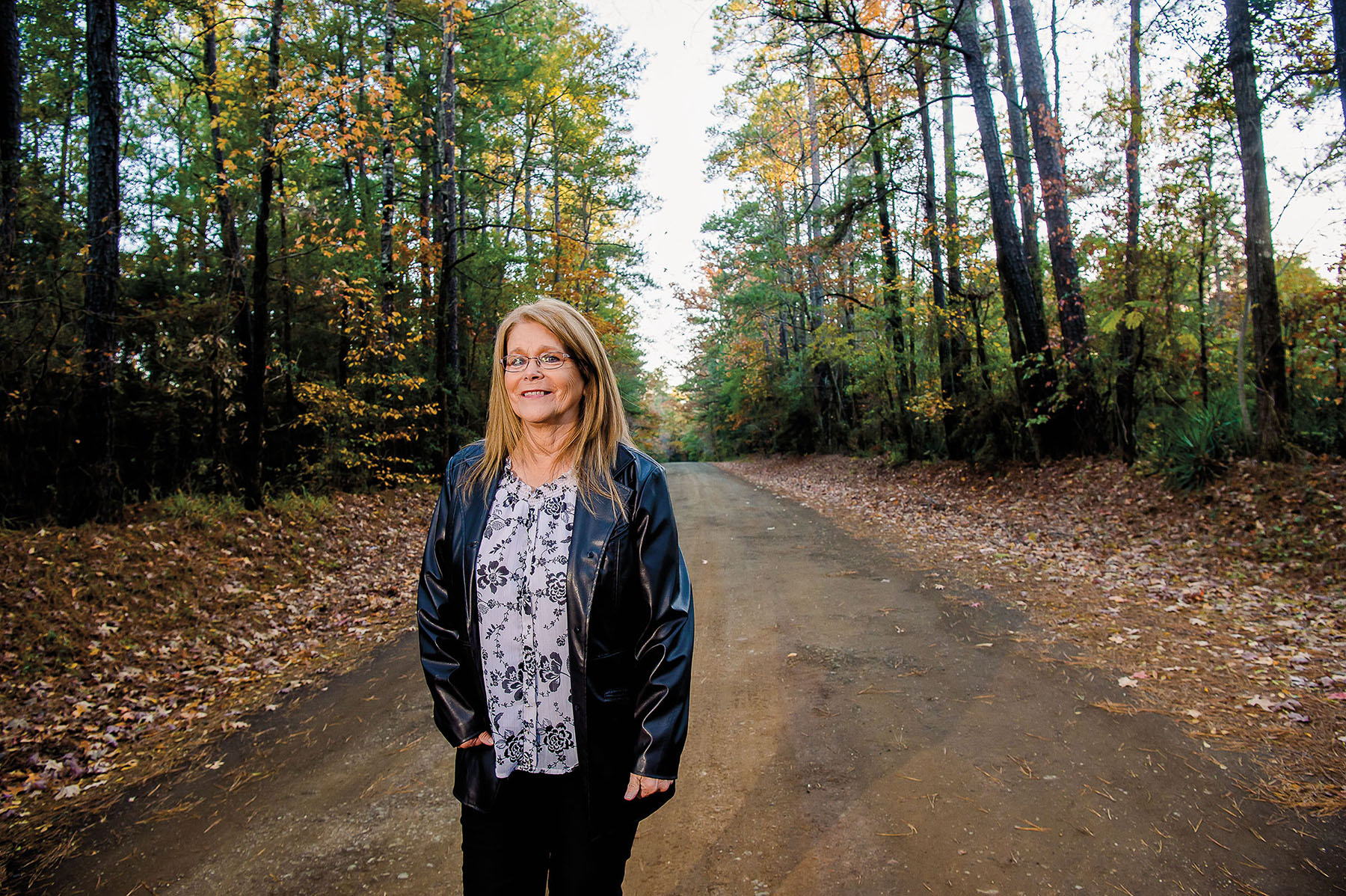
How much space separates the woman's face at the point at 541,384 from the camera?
186 cm

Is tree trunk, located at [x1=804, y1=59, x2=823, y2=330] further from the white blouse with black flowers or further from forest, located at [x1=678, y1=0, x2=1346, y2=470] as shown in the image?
the white blouse with black flowers

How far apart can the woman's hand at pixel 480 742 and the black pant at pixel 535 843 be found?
10 centimetres

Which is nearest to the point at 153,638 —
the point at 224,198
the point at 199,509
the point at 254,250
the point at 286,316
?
the point at 199,509

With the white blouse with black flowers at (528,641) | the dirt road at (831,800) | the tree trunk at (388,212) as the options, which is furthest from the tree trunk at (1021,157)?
the white blouse with black flowers at (528,641)

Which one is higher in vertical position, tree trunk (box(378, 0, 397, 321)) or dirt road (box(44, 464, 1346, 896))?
tree trunk (box(378, 0, 397, 321))

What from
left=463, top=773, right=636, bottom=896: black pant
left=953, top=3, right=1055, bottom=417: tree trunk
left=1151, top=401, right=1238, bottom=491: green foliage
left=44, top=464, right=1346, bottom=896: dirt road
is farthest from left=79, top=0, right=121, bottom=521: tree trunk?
left=1151, top=401, right=1238, bottom=491: green foliage

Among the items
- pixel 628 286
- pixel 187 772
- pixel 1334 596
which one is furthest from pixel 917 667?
pixel 628 286

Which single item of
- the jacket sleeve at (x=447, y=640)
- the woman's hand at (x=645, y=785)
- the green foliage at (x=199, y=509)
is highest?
the green foliage at (x=199, y=509)

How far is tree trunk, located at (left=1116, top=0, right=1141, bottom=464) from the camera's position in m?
10.0

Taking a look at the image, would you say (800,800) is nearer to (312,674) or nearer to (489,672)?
(489,672)

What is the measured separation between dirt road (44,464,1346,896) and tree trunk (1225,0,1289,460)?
→ 5595 millimetres

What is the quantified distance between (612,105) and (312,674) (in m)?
21.1

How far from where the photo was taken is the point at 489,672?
178cm

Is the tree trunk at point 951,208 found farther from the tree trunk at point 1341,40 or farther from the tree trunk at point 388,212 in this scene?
the tree trunk at point 388,212
